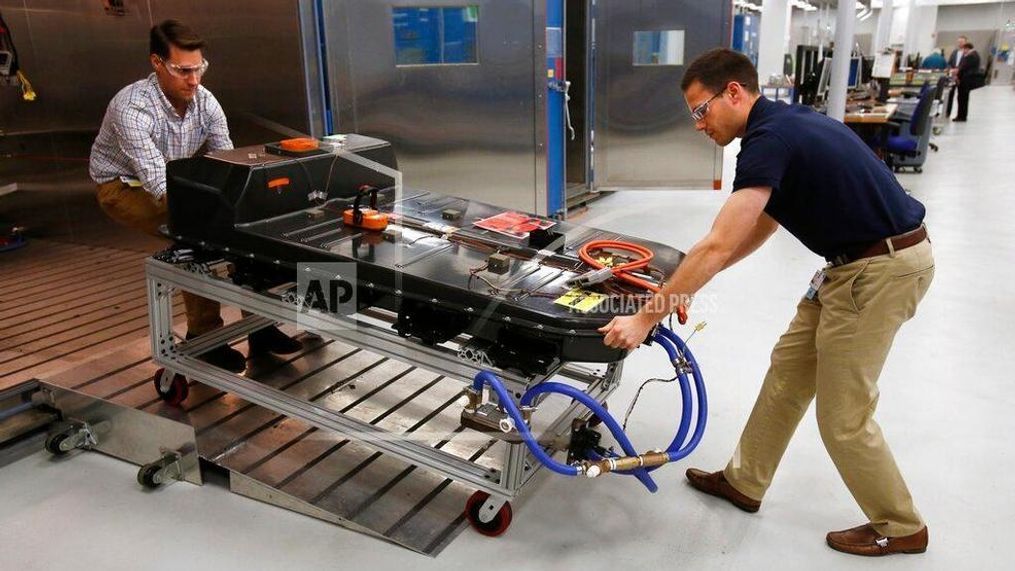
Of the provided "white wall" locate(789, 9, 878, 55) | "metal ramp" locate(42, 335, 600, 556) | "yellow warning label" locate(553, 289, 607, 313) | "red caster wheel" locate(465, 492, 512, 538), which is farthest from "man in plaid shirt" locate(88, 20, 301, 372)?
"white wall" locate(789, 9, 878, 55)

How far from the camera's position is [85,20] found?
4113 mm

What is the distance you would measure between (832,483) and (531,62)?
322 cm

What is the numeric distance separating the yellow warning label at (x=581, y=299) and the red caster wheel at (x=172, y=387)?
5.09 ft

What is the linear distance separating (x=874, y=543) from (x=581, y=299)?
3.66 ft

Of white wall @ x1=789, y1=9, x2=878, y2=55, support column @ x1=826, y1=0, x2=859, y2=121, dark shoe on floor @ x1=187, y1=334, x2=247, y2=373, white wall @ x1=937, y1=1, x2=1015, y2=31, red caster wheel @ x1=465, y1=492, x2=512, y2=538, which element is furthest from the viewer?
white wall @ x1=937, y1=1, x2=1015, y2=31

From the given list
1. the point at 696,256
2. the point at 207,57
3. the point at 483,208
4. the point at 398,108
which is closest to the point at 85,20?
the point at 207,57

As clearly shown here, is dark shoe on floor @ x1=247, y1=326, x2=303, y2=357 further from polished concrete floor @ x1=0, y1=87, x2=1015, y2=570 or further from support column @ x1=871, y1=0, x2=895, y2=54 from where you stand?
support column @ x1=871, y1=0, x2=895, y2=54

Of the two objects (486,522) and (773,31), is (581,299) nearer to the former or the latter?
(486,522)

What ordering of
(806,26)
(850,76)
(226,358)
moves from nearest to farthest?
(226,358) < (850,76) < (806,26)

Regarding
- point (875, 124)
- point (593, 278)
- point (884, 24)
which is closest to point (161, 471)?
point (593, 278)

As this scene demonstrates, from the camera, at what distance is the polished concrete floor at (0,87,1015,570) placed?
208cm

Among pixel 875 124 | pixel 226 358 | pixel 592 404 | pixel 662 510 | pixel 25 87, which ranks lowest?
pixel 662 510

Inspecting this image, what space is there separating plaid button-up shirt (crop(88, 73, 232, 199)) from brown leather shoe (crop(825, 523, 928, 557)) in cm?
254

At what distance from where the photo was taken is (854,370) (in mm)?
1929
